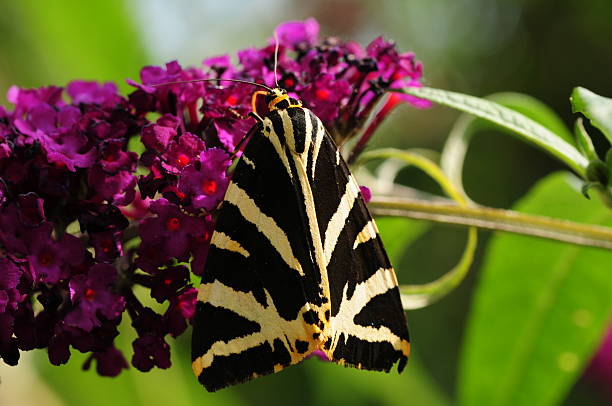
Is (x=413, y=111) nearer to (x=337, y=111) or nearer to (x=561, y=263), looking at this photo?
(x=561, y=263)

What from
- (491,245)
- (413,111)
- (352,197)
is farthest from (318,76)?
(413,111)

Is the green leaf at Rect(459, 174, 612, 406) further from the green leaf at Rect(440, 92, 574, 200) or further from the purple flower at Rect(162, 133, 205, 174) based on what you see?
the purple flower at Rect(162, 133, 205, 174)

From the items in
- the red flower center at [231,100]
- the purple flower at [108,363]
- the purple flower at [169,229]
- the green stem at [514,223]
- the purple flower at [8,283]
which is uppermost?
the red flower center at [231,100]

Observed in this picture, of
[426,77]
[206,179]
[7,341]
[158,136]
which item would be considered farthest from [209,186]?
[426,77]

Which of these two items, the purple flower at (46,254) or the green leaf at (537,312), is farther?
the green leaf at (537,312)

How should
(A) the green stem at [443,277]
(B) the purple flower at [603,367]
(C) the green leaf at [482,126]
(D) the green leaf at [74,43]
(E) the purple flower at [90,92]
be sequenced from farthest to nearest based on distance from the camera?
(B) the purple flower at [603,367], (D) the green leaf at [74,43], (C) the green leaf at [482,126], (A) the green stem at [443,277], (E) the purple flower at [90,92]

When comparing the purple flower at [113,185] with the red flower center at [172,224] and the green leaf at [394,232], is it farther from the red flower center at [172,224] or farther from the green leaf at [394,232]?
the green leaf at [394,232]

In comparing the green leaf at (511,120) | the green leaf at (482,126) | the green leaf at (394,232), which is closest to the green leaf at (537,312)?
the green leaf at (482,126)
